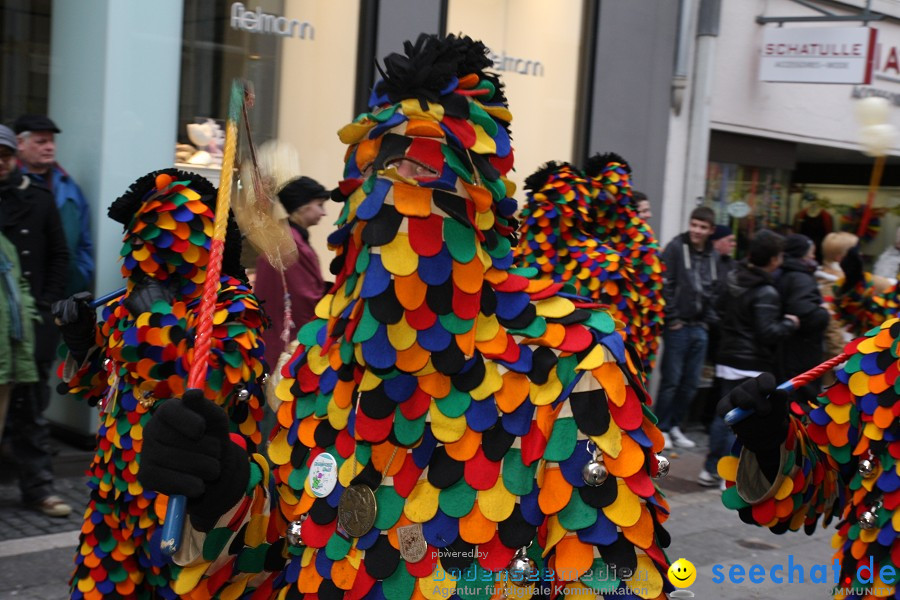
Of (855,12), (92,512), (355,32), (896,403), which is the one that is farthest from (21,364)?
(855,12)

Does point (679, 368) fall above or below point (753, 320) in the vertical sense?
below

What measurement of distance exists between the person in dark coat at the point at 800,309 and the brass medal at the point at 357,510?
5308 millimetres

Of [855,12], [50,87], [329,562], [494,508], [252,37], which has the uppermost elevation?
[855,12]

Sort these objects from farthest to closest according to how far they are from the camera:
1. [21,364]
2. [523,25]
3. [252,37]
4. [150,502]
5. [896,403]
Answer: [523,25] → [252,37] → [21,364] → [150,502] → [896,403]

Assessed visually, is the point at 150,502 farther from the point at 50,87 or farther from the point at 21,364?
the point at 50,87

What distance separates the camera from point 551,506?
209 centimetres

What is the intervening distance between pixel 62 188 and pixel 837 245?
19.1 ft

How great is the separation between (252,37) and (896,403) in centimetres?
536

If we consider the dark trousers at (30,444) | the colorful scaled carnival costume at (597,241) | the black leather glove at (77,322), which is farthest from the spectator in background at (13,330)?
the colorful scaled carnival costume at (597,241)

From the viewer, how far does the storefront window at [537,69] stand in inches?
346

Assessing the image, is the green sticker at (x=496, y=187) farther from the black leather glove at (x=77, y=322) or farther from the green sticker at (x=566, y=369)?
the black leather glove at (x=77, y=322)

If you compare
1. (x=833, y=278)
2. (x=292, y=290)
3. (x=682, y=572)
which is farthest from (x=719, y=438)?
(x=682, y=572)

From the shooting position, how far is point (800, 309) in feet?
22.6

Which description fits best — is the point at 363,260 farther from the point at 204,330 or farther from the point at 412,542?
the point at 412,542
